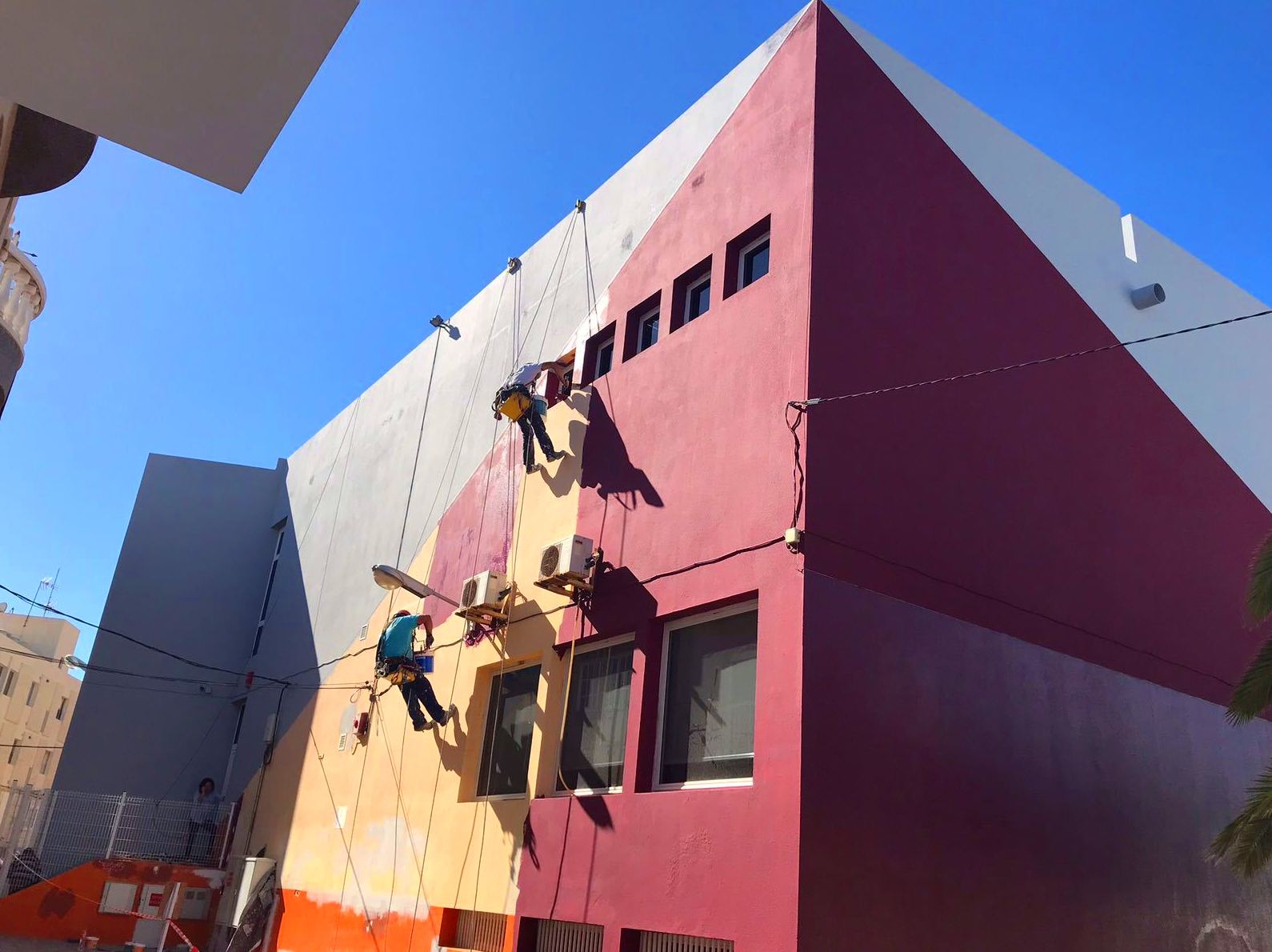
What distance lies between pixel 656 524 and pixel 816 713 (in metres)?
2.60

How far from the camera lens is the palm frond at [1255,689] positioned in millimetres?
8664

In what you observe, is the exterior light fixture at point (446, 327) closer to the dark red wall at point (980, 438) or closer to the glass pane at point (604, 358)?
the glass pane at point (604, 358)

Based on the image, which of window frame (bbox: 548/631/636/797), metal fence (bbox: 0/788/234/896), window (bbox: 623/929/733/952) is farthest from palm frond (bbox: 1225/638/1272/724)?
metal fence (bbox: 0/788/234/896)

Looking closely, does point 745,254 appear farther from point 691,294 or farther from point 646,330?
point 646,330

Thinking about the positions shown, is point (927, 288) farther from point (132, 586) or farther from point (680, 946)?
point (132, 586)

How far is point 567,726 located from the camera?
913 cm

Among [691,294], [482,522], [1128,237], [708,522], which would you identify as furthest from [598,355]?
[1128,237]

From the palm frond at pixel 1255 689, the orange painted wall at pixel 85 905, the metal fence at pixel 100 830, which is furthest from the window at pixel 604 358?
the metal fence at pixel 100 830

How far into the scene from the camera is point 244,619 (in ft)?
70.2

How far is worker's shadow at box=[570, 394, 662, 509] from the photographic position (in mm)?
9242

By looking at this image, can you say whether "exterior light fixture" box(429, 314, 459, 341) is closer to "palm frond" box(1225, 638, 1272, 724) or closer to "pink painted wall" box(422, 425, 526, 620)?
"pink painted wall" box(422, 425, 526, 620)

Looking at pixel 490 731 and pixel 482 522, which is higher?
pixel 482 522

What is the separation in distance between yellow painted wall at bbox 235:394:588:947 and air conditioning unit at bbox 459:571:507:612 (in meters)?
0.19

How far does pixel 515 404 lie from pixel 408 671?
312cm
